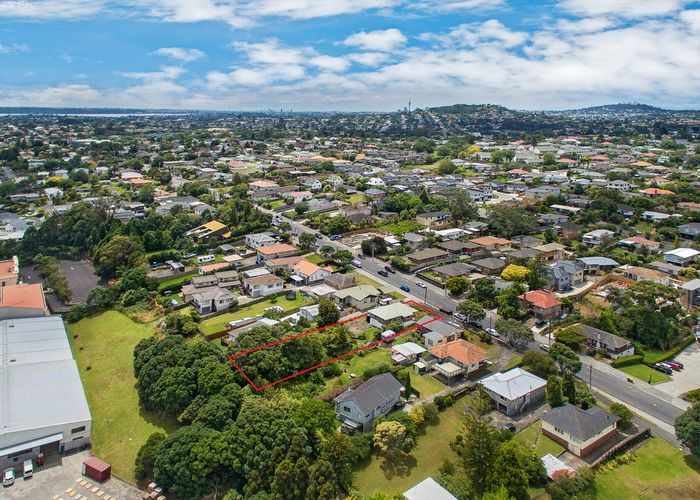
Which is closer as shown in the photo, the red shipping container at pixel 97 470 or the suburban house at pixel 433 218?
the red shipping container at pixel 97 470

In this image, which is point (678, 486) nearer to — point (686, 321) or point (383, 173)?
point (686, 321)

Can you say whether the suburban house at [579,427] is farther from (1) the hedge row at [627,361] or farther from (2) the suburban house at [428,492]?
(2) the suburban house at [428,492]

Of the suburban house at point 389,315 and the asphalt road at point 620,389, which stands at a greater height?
the suburban house at point 389,315

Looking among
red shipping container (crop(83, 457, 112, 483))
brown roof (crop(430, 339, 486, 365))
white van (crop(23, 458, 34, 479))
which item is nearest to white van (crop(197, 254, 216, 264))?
red shipping container (crop(83, 457, 112, 483))

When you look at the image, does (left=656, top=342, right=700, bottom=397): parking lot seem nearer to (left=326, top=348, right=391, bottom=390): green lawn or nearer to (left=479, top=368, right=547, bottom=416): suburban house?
(left=479, top=368, right=547, bottom=416): suburban house

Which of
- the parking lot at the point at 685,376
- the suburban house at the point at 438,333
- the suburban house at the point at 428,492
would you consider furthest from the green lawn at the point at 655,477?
the suburban house at the point at 438,333

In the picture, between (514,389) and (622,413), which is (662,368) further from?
(514,389)
